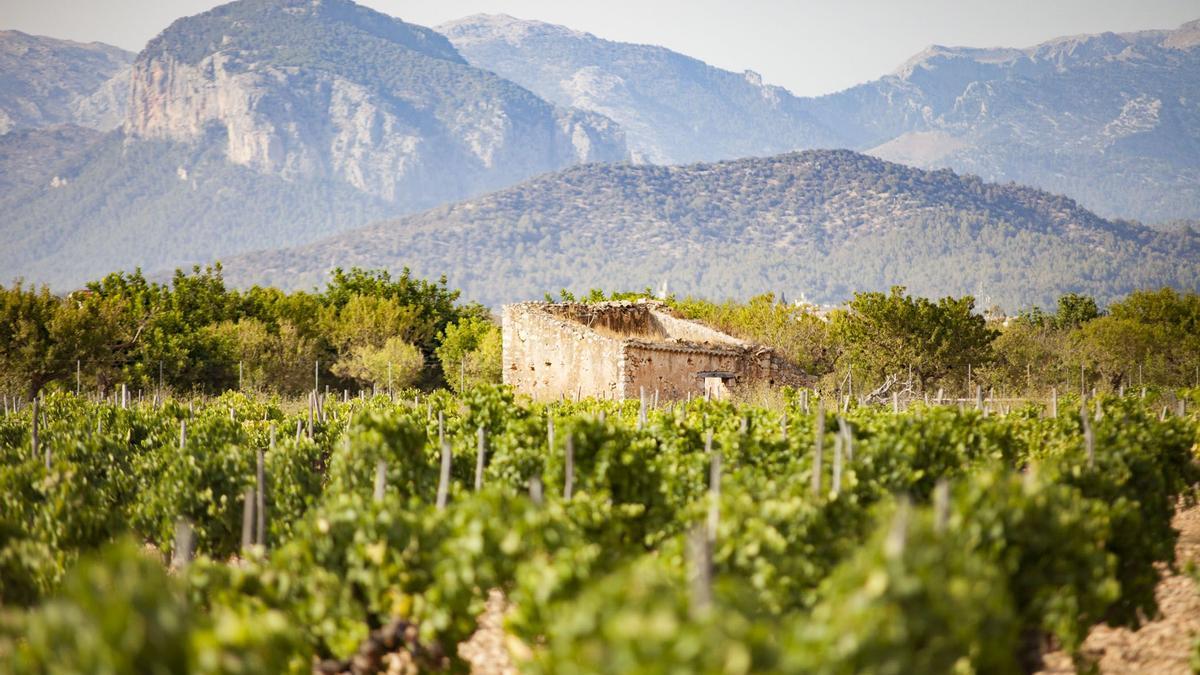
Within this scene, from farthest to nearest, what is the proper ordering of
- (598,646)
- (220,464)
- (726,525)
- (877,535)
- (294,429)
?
(294,429)
(220,464)
(726,525)
(877,535)
(598,646)

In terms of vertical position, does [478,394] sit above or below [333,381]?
above

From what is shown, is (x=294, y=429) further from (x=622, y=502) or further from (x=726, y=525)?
(x=726, y=525)

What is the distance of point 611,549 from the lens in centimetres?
1040

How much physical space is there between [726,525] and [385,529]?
8.54ft

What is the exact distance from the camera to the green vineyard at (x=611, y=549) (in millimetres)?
5809

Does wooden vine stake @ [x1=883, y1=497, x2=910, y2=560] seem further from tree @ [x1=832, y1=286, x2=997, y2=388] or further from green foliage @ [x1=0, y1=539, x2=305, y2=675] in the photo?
tree @ [x1=832, y1=286, x2=997, y2=388]

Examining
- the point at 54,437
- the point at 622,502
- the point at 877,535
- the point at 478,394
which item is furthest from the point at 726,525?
the point at 54,437

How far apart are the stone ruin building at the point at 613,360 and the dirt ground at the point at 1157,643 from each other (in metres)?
14.7

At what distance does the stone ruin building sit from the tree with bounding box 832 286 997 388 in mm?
5680

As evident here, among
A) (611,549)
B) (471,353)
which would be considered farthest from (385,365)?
(611,549)

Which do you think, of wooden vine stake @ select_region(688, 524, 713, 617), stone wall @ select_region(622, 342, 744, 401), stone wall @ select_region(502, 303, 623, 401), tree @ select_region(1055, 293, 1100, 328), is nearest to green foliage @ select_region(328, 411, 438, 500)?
wooden vine stake @ select_region(688, 524, 713, 617)

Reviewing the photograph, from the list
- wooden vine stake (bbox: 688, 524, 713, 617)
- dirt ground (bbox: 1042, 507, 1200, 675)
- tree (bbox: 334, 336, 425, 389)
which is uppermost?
wooden vine stake (bbox: 688, 524, 713, 617)

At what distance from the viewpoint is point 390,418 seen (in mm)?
14258

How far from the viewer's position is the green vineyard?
229 inches
